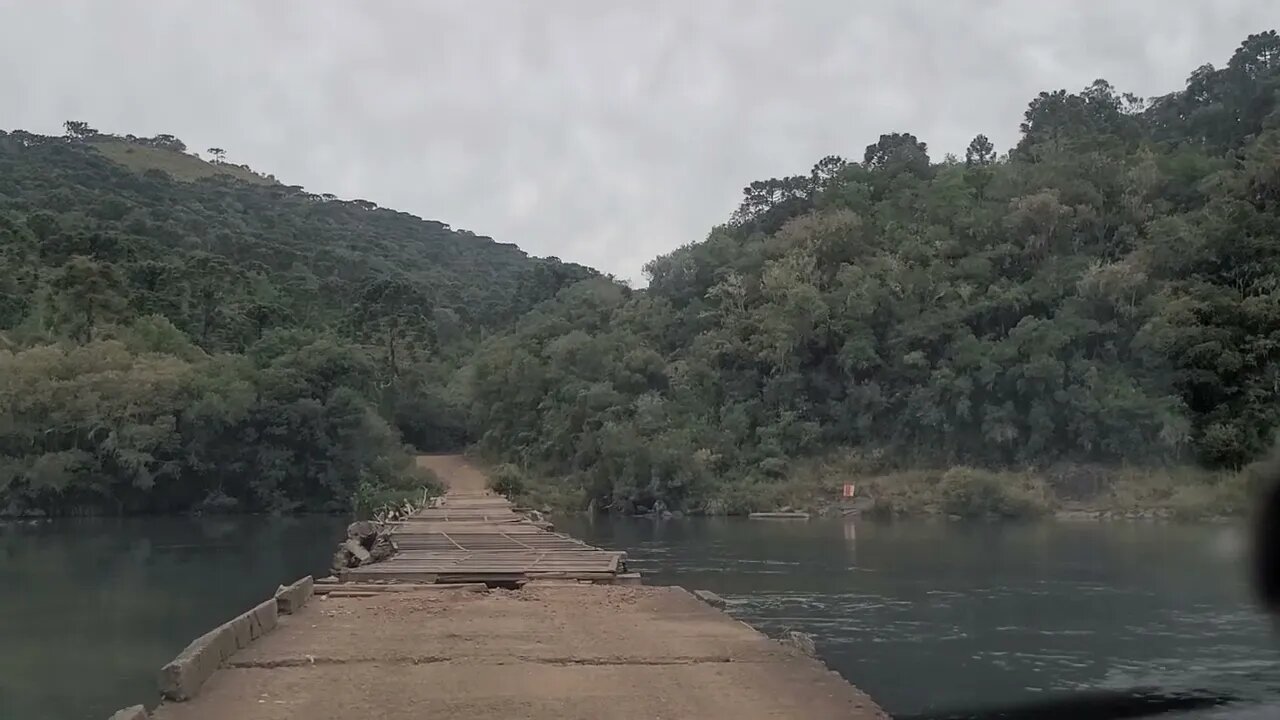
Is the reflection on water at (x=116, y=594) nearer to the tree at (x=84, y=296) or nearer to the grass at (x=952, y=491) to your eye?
the tree at (x=84, y=296)

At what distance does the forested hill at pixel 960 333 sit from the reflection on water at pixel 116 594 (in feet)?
53.9

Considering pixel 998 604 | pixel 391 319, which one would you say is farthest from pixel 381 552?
pixel 391 319

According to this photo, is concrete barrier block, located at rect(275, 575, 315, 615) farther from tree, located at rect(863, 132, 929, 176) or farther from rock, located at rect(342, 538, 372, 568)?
tree, located at rect(863, 132, 929, 176)

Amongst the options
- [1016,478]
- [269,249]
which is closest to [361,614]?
[1016,478]

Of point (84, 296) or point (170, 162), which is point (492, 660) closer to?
point (84, 296)

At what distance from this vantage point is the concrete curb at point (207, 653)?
6.59 metres

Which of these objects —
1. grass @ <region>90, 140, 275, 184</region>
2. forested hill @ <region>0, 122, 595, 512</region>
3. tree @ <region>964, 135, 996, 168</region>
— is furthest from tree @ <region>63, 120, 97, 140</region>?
tree @ <region>964, 135, 996, 168</region>

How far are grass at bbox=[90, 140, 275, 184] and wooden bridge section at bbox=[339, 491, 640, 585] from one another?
352ft

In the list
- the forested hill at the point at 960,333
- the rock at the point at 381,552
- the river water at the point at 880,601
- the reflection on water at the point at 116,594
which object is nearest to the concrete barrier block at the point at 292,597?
the reflection on water at the point at 116,594

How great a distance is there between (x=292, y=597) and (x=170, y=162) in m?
133

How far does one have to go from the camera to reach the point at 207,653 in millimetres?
7211

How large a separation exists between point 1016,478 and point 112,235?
43.4 metres

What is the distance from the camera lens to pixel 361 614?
10.4 m

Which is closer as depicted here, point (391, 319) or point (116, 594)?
point (116, 594)
